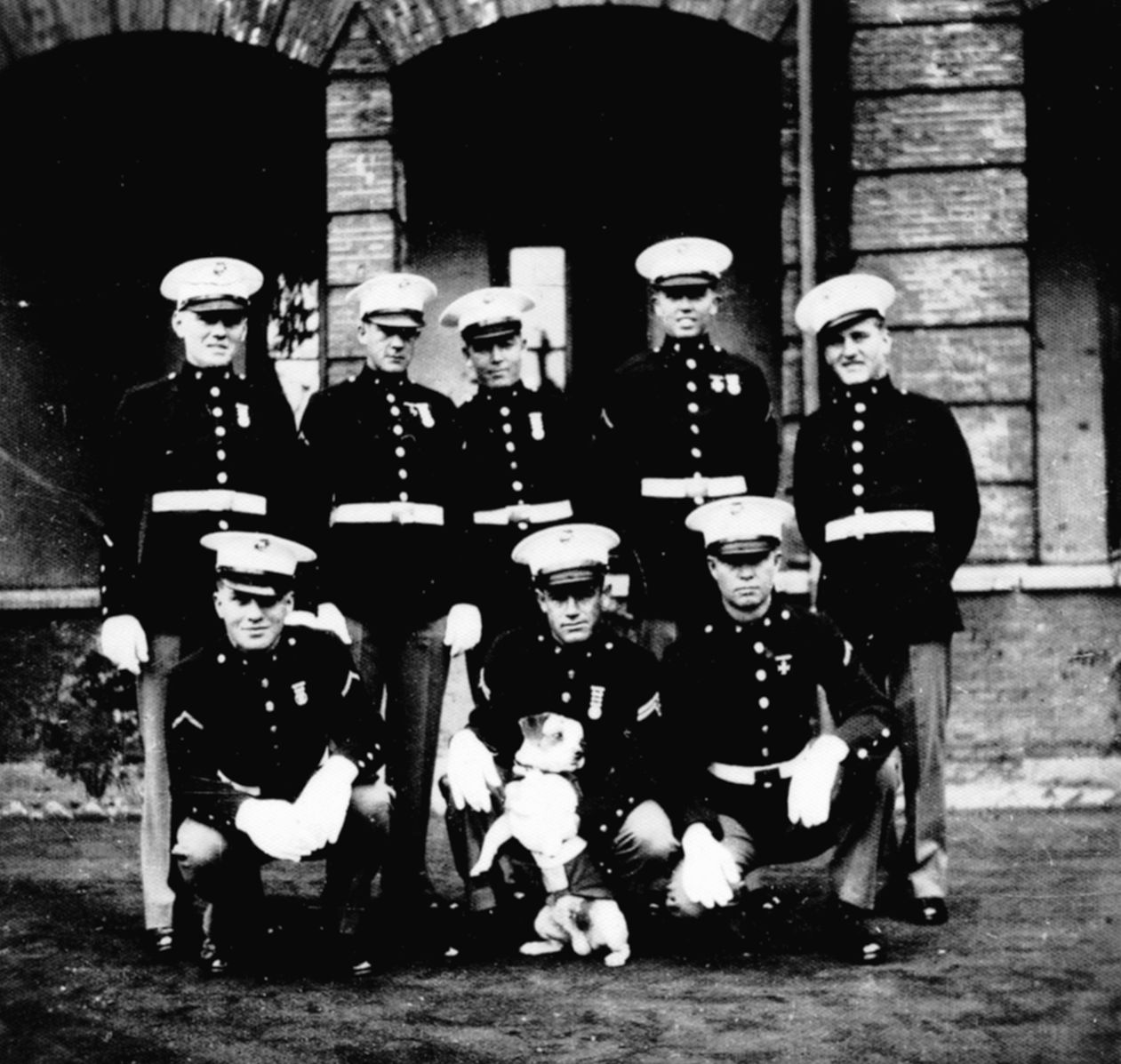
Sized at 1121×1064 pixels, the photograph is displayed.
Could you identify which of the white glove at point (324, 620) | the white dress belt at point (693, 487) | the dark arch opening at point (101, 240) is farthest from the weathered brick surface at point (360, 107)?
the white glove at point (324, 620)

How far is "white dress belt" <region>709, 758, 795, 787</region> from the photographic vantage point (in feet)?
14.0

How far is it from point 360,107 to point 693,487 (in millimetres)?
2870

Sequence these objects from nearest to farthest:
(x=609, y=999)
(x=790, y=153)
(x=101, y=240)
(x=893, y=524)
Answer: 1. (x=609, y=999)
2. (x=893, y=524)
3. (x=790, y=153)
4. (x=101, y=240)

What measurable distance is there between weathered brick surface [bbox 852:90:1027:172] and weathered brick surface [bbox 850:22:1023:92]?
0.19 ft

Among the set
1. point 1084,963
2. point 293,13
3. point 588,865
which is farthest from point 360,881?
point 293,13

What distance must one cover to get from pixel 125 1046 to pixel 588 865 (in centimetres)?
133

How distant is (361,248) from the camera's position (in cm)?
671

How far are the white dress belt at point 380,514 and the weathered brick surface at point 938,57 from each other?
312 centimetres

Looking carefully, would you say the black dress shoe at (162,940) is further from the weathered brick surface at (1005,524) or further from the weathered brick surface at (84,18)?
the weathered brick surface at (84,18)

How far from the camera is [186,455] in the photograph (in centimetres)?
455

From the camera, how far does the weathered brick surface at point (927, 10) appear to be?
6438mm

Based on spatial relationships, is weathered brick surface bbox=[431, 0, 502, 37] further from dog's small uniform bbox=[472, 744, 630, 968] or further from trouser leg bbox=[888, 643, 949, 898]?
dog's small uniform bbox=[472, 744, 630, 968]

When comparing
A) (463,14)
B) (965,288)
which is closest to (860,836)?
(965,288)

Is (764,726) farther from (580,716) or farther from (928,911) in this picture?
(928,911)
